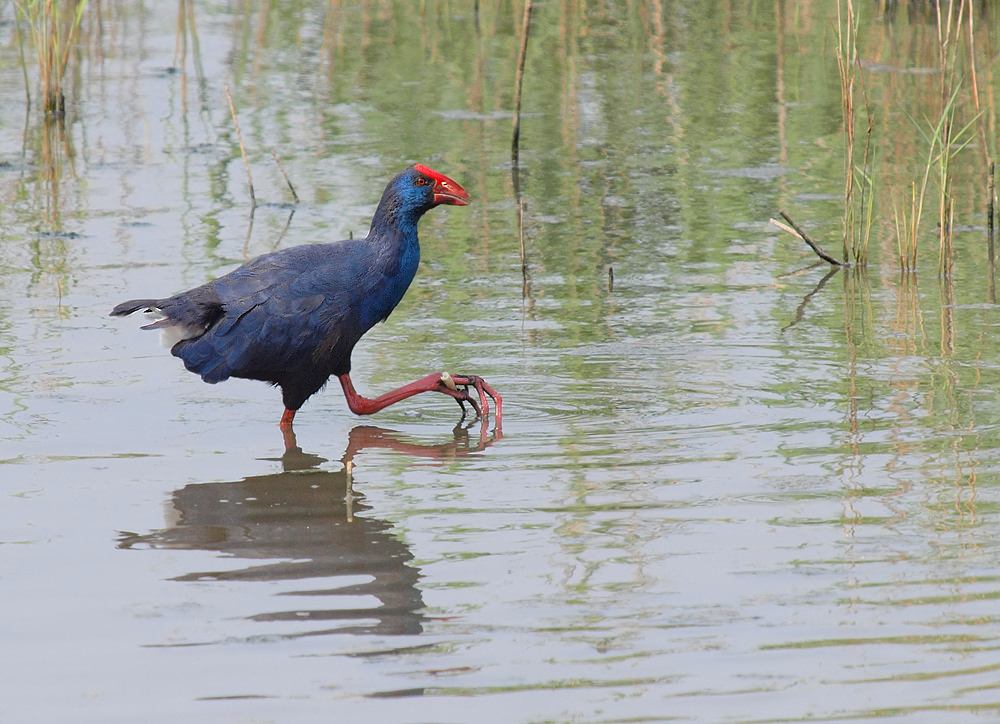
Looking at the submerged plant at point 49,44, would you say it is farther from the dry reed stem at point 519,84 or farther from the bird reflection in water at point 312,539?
the bird reflection in water at point 312,539

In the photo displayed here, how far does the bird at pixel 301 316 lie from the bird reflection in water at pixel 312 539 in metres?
0.29

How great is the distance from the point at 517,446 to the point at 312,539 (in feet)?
3.05

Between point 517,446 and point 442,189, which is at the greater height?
point 442,189

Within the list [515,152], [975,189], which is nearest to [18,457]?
[515,152]

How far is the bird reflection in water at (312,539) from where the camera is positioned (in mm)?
3471

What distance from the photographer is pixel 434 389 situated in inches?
202

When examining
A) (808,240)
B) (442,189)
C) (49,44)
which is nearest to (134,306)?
(442,189)

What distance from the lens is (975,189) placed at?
300 inches

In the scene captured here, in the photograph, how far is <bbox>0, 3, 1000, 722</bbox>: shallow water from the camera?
3.14m

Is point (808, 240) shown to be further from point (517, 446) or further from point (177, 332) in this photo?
point (177, 332)

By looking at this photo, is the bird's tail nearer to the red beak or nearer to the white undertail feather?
the white undertail feather

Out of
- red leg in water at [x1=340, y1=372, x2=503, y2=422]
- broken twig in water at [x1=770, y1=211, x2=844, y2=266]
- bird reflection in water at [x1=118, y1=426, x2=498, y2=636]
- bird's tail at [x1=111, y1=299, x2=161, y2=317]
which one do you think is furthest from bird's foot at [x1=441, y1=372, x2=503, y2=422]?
broken twig in water at [x1=770, y1=211, x2=844, y2=266]

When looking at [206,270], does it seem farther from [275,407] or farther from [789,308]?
[789,308]

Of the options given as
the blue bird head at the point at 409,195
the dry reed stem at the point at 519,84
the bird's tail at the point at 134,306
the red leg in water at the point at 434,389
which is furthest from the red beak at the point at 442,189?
the dry reed stem at the point at 519,84
